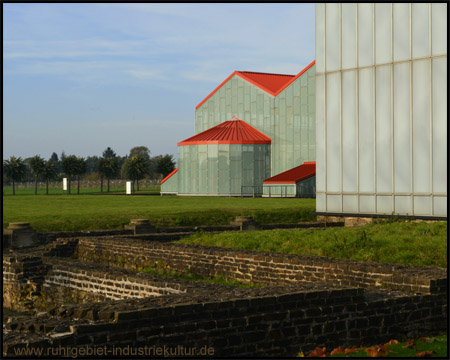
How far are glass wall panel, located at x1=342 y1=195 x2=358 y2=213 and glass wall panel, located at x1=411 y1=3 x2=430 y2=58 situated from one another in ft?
20.3

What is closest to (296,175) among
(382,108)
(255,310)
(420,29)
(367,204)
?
(367,204)

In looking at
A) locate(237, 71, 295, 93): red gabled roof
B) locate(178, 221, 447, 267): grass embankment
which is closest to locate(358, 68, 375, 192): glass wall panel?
locate(178, 221, 447, 267): grass embankment

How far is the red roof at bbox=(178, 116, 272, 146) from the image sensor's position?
229ft

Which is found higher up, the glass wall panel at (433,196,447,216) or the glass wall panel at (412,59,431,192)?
the glass wall panel at (412,59,431,192)

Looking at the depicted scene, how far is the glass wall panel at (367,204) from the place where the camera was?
27.4m

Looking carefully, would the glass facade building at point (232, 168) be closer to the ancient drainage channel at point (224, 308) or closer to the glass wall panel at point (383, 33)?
the glass wall panel at point (383, 33)

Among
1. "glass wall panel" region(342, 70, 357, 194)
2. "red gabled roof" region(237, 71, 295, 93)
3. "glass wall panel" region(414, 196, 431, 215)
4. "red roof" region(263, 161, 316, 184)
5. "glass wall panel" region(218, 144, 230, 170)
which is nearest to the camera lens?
"glass wall panel" region(414, 196, 431, 215)

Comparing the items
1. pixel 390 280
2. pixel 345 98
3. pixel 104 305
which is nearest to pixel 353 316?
pixel 390 280

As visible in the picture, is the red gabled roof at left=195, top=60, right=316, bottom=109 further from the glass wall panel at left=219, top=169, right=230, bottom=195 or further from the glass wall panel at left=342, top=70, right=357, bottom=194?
the glass wall panel at left=342, top=70, right=357, bottom=194

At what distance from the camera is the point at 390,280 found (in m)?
13.7

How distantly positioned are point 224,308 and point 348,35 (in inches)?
783

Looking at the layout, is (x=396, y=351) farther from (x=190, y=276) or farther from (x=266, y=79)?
(x=266, y=79)

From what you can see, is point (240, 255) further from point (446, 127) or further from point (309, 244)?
point (446, 127)

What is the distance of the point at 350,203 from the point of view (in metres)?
28.3
